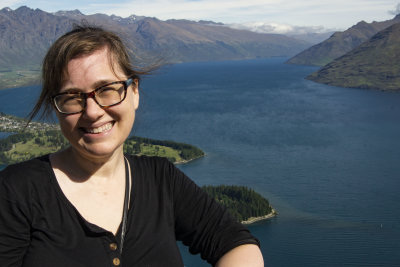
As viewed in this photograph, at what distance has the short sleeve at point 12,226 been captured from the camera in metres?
1.38

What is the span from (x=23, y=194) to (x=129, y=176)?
1.52ft

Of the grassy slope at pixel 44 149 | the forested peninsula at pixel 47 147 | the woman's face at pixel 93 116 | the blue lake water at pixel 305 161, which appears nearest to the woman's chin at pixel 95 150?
the woman's face at pixel 93 116

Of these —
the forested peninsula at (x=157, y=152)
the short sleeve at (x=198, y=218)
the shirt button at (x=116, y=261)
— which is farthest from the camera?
the forested peninsula at (x=157, y=152)

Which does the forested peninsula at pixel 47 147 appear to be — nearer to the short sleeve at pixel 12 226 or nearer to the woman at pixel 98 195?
the woman at pixel 98 195

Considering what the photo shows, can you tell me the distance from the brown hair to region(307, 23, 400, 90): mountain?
12321 centimetres

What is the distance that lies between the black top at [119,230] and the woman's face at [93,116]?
164mm

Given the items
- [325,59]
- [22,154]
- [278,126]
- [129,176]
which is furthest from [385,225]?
[325,59]

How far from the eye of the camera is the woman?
1455mm

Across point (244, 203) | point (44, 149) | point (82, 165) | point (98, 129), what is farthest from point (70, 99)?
point (44, 149)

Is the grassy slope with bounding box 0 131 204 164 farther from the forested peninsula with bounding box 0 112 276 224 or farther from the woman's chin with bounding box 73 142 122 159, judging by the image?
the woman's chin with bounding box 73 142 122 159

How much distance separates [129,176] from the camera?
180 centimetres

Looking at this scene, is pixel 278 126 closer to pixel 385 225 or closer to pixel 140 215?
pixel 385 225

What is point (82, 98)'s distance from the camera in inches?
63.4

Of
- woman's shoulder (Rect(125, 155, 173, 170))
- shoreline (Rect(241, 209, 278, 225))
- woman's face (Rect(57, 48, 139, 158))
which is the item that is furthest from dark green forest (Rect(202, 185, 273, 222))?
woman's face (Rect(57, 48, 139, 158))
